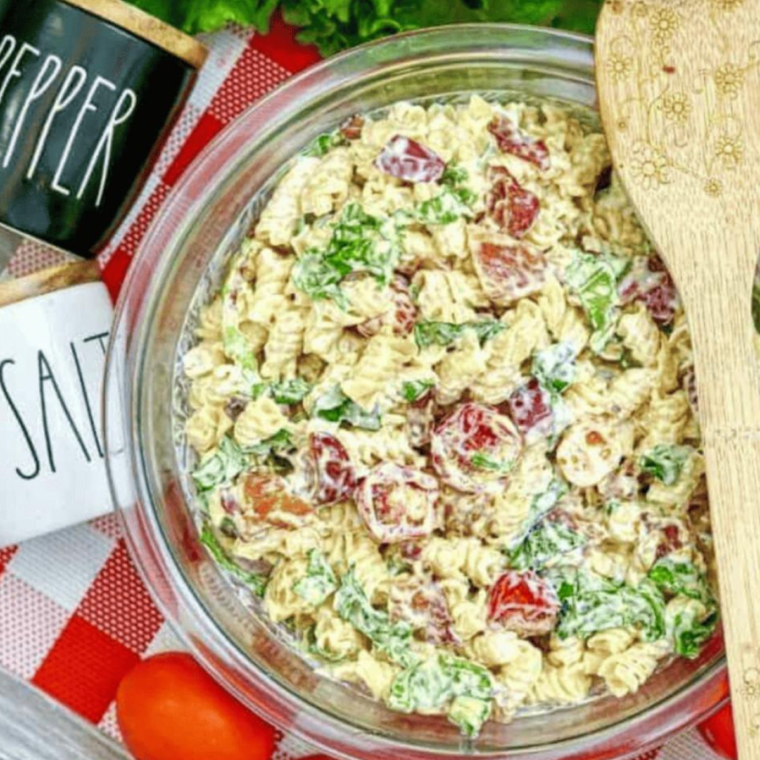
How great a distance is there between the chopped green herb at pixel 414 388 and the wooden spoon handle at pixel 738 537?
9.5 inches

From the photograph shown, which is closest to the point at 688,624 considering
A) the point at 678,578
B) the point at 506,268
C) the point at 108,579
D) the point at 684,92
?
the point at 678,578

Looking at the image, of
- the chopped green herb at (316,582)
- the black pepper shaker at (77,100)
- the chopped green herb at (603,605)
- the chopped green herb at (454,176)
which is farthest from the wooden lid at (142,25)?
the chopped green herb at (603,605)

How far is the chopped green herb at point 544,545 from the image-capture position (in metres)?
1.29

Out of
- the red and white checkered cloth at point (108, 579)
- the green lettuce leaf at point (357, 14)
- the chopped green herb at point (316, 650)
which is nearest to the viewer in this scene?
the chopped green herb at point (316, 650)

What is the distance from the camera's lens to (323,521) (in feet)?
4.32

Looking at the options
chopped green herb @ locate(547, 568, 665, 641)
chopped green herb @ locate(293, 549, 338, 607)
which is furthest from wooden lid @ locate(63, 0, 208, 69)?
chopped green herb @ locate(547, 568, 665, 641)

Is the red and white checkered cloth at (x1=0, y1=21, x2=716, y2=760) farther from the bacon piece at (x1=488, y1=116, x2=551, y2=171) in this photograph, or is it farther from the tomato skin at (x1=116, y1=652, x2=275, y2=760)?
the bacon piece at (x1=488, y1=116, x2=551, y2=171)

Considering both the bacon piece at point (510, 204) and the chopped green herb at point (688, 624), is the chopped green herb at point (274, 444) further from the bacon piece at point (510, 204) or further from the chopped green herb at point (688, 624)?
the chopped green herb at point (688, 624)

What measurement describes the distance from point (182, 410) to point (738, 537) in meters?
0.52

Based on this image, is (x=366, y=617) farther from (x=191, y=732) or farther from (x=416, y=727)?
(x=191, y=732)

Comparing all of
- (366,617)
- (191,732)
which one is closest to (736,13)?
(366,617)

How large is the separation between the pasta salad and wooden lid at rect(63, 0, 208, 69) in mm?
175

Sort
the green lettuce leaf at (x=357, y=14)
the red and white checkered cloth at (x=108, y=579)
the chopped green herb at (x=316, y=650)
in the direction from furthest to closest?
the red and white checkered cloth at (x=108, y=579) → the green lettuce leaf at (x=357, y=14) → the chopped green herb at (x=316, y=650)

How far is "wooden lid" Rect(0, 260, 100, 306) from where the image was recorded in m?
1.41
